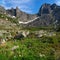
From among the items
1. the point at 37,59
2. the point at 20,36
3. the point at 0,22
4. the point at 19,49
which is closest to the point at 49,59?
the point at 37,59

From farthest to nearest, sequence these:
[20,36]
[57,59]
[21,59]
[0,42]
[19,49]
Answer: [20,36] < [0,42] < [19,49] < [57,59] < [21,59]

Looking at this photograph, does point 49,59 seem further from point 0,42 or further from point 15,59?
point 0,42

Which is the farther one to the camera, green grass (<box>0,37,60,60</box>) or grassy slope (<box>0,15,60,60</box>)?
grassy slope (<box>0,15,60,60</box>)

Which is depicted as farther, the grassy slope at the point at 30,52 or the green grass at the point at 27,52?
the grassy slope at the point at 30,52

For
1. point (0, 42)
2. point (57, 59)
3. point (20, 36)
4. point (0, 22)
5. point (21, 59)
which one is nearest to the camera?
point (21, 59)

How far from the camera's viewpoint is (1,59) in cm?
1819

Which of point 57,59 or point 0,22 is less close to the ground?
point 0,22

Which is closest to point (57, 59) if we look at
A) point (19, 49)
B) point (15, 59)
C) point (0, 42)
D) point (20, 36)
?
point (15, 59)

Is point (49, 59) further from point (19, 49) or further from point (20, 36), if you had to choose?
point (20, 36)

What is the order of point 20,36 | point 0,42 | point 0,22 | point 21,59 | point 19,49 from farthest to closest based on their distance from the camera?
point 0,22, point 20,36, point 0,42, point 19,49, point 21,59

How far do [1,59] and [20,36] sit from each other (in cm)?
3139

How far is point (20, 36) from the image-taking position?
49.6 m

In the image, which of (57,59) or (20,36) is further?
(20,36)

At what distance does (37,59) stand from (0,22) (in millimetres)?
183439
